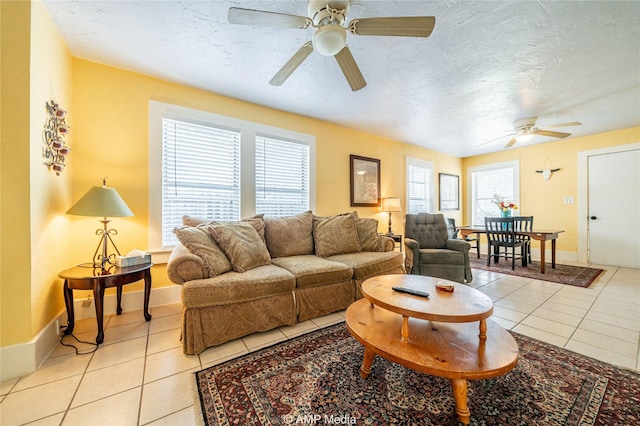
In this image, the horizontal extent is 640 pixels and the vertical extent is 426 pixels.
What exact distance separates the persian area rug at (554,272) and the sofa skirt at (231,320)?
378 cm

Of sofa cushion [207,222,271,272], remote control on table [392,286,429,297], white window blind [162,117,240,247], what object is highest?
white window blind [162,117,240,247]

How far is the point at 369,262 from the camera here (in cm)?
257

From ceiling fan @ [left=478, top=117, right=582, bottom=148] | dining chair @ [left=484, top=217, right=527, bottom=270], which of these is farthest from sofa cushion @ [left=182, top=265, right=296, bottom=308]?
ceiling fan @ [left=478, top=117, right=582, bottom=148]

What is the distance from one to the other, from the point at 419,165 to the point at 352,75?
3.93 m

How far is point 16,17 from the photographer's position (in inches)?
58.5

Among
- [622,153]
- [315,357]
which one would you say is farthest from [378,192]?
[622,153]

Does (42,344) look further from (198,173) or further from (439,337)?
(439,337)

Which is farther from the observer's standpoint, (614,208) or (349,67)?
(614,208)

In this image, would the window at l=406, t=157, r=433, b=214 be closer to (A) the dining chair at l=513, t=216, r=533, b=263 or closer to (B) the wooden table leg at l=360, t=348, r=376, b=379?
(A) the dining chair at l=513, t=216, r=533, b=263

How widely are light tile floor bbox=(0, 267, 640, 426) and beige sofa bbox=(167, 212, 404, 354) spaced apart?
15cm

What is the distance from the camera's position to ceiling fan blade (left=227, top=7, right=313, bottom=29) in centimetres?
137

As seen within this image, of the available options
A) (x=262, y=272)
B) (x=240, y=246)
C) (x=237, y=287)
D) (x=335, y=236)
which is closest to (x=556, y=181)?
(x=335, y=236)

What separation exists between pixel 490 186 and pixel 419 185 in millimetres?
1989

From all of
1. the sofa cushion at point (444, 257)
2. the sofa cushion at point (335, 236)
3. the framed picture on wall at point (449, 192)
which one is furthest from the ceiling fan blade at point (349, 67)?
the framed picture on wall at point (449, 192)
